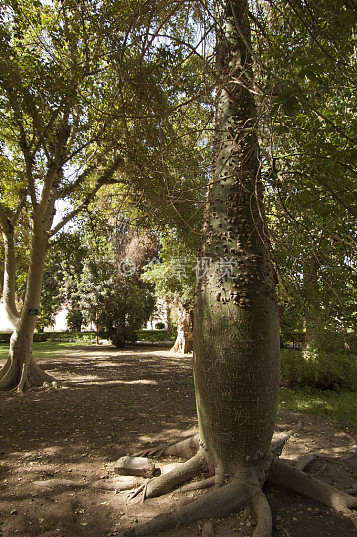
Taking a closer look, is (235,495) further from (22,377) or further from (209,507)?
(22,377)

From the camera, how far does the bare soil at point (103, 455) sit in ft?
8.54

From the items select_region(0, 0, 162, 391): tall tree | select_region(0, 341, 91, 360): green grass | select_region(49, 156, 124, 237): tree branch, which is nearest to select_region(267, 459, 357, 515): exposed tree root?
select_region(0, 0, 162, 391): tall tree

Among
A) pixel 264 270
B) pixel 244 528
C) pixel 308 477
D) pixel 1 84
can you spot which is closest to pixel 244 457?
pixel 244 528

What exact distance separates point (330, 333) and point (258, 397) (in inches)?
244

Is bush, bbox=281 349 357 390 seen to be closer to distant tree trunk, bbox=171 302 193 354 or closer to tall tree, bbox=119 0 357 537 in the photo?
tall tree, bbox=119 0 357 537

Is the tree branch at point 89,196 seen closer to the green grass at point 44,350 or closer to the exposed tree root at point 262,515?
the exposed tree root at point 262,515

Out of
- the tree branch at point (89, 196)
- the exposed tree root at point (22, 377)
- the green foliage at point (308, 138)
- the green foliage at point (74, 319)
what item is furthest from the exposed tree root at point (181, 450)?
the green foliage at point (74, 319)

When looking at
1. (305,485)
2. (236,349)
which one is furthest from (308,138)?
(305,485)

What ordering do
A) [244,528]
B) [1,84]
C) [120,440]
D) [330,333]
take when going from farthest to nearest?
1. [330,333]
2. [1,84]
3. [120,440]
4. [244,528]

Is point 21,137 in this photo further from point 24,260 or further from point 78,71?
point 24,260

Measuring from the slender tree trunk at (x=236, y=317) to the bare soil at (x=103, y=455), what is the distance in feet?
1.66

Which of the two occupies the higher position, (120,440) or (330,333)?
(330,333)

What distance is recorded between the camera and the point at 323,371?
7.57 meters

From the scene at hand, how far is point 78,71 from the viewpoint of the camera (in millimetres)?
5566
